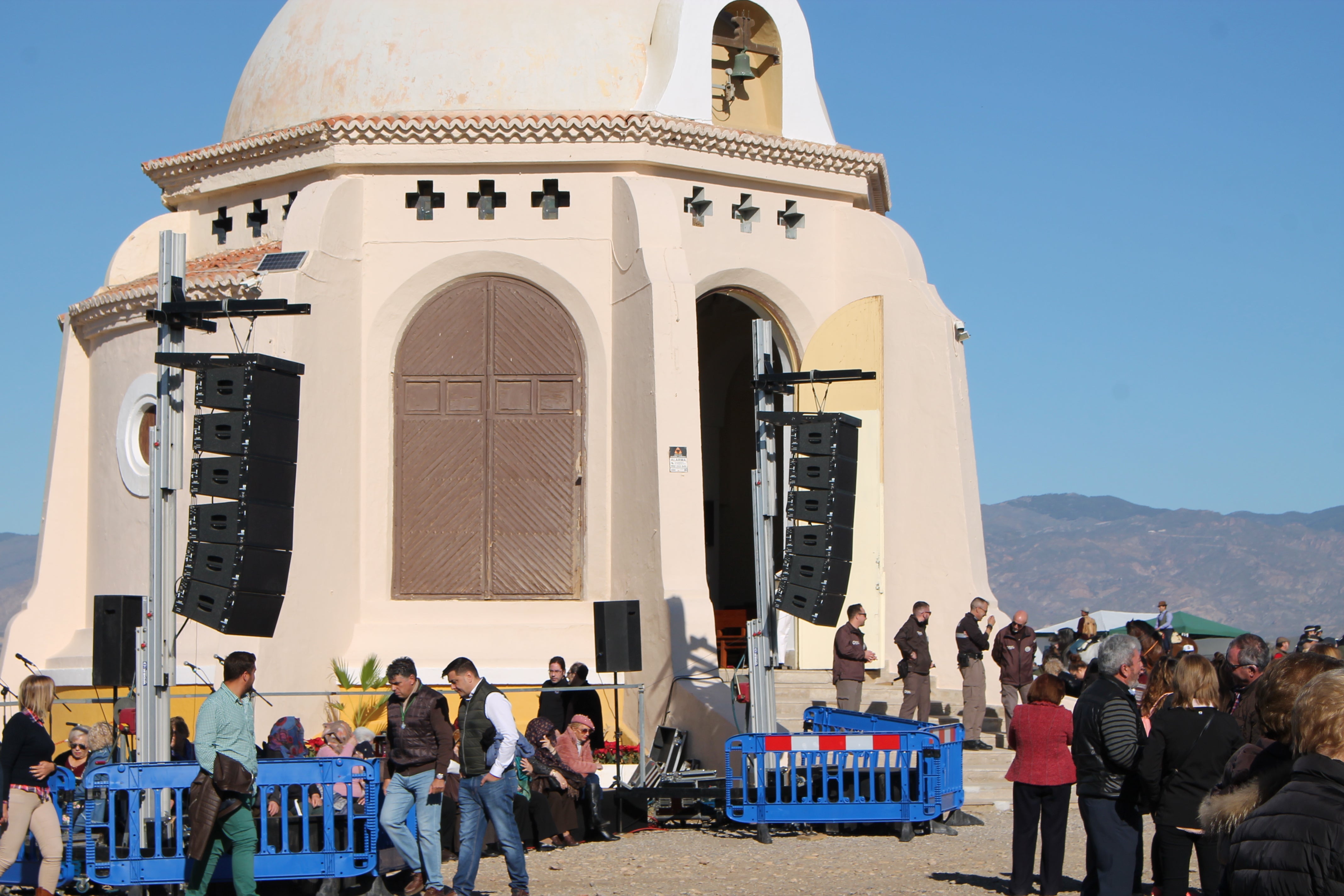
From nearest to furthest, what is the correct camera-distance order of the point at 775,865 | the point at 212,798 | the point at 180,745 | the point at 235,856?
1. the point at 212,798
2. the point at 235,856
3. the point at 775,865
4. the point at 180,745

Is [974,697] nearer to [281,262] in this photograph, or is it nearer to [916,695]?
[916,695]

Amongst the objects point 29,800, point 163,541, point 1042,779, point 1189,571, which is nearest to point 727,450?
point 163,541

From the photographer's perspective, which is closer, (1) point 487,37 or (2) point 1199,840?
(2) point 1199,840

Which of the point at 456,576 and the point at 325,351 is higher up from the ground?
the point at 325,351

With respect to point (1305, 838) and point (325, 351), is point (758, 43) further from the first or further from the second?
point (1305, 838)

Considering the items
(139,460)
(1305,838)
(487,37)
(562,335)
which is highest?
(487,37)

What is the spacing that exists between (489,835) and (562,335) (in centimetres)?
708

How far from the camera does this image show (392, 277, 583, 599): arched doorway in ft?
57.1

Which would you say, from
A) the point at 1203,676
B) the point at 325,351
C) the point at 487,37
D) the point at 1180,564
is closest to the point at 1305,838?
the point at 1203,676

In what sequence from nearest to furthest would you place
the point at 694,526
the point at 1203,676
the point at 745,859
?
the point at 1203,676 → the point at 745,859 → the point at 694,526

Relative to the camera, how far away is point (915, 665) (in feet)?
48.8

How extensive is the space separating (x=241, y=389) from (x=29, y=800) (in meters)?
2.84

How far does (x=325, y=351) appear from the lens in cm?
1656

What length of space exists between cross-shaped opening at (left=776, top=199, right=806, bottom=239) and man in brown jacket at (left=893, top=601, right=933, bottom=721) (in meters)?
5.39
